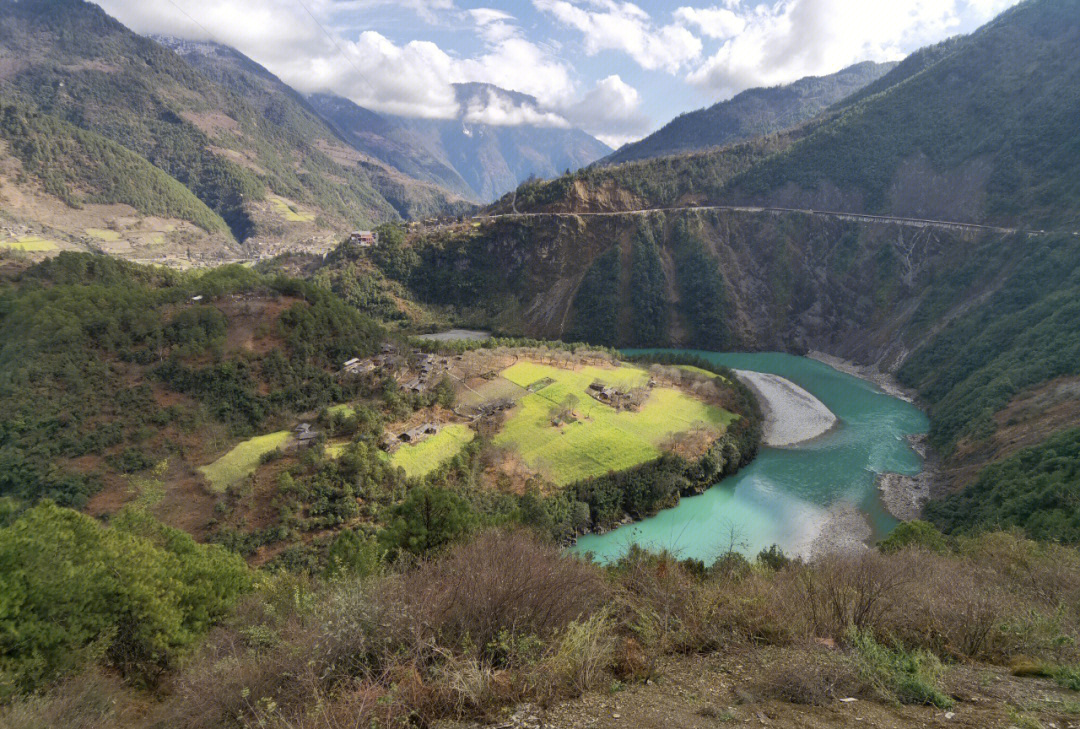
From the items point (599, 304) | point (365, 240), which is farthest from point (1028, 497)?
point (365, 240)

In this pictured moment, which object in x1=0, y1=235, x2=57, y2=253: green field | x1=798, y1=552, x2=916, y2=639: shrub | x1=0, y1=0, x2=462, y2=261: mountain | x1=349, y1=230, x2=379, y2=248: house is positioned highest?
x1=0, y1=0, x2=462, y2=261: mountain

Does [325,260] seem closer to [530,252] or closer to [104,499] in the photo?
[530,252]

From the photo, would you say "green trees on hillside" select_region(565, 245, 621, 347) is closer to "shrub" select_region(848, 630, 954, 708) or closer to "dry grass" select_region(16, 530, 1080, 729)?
"dry grass" select_region(16, 530, 1080, 729)

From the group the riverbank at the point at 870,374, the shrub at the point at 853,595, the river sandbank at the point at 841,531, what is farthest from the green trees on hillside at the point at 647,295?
Result: the shrub at the point at 853,595

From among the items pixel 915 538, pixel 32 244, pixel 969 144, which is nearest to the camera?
pixel 915 538

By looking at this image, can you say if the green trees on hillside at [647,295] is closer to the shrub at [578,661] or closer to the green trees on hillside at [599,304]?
the green trees on hillside at [599,304]

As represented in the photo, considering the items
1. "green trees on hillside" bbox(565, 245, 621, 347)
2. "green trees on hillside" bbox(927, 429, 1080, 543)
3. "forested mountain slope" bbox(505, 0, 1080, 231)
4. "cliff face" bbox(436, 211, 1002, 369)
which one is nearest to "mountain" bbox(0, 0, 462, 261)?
"cliff face" bbox(436, 211, 1002, 369)

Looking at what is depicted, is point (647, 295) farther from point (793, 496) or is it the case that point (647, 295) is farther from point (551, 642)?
point (551, 642)
